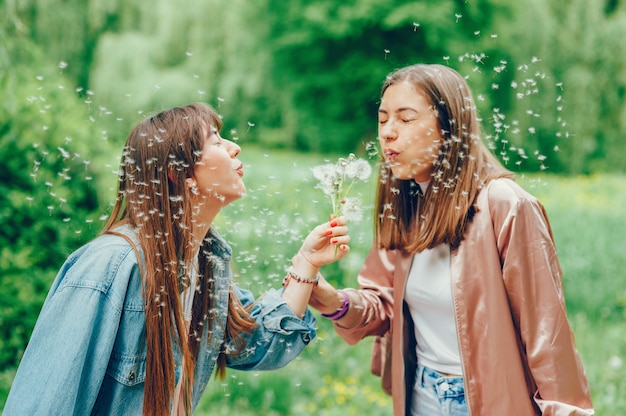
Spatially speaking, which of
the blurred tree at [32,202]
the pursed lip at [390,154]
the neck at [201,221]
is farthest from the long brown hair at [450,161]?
the blurred tree at [32,202]

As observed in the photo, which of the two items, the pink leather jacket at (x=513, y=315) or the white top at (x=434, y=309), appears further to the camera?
the white top at (x=434, y=309)

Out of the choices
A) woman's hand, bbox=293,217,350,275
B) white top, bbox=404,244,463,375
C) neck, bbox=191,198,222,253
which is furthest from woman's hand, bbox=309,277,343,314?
neck, bbox=191,198,222,253

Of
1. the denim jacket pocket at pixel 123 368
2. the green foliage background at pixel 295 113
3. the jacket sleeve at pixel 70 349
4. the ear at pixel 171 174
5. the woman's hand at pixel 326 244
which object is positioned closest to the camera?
the jacket sleeve at pixel 70 349

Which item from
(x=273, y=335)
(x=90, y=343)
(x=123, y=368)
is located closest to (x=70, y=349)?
(x=90, y=343)

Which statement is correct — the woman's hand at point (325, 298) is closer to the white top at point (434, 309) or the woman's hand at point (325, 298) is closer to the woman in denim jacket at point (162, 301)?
the woman in denim jacket at point (162, 301)

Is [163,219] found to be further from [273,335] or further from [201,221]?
[273,335]

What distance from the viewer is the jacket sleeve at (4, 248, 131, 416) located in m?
1.46


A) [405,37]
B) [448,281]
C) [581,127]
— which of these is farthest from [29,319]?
[405,37]

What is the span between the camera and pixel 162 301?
1656mm

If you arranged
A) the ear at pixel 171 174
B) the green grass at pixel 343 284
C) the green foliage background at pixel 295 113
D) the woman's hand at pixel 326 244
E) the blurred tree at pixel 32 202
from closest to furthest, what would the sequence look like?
the ear at pixel 171 174 < the woman's hand at pixel 326 244 < the blurred tree at pixel 32 202 < the green foliage background at pixel 295 113 < the green grass at pixel 343 284

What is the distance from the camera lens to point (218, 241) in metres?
1.97

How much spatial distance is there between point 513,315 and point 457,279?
180 mm

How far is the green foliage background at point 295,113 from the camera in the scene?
366 cm

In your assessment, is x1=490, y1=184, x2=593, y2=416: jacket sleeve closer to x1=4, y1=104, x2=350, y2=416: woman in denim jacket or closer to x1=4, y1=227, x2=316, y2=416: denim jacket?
x1=4, y1=104, x2=350, y2=416: woman in denim jacket
